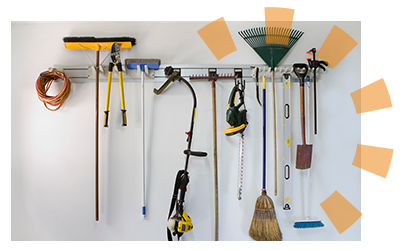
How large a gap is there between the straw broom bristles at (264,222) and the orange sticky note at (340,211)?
1.46 feet

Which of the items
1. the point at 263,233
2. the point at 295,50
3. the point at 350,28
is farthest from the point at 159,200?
the point at 350,28

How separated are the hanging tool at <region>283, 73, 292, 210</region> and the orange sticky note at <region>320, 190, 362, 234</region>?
30cm

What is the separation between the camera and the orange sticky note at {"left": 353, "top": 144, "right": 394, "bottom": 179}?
1.63m

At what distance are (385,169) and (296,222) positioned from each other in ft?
2.65

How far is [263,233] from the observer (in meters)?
1.48

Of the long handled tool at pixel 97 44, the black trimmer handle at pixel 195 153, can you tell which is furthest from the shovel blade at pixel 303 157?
the long handled tool at pixel 97 44

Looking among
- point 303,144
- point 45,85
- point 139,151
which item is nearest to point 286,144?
point 303,144

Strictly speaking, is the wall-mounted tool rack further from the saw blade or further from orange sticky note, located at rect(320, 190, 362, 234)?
orange sticky note, located at rect(320, 190, 362, 234)

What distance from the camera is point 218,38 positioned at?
5.44 ft

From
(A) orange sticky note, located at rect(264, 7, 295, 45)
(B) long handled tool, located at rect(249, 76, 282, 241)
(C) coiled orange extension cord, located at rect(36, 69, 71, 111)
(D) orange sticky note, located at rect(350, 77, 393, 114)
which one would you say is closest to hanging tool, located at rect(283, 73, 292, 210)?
(B) long handled tool, located at rect(249, 76, 282, 241)

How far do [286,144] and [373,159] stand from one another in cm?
73

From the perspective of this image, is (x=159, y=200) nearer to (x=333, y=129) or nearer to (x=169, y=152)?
(x=169, y=152)

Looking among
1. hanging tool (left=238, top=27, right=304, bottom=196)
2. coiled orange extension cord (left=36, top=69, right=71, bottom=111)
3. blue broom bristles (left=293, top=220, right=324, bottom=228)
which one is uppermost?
hanging tool (left=238, top=27, right=304, bottom=196)
